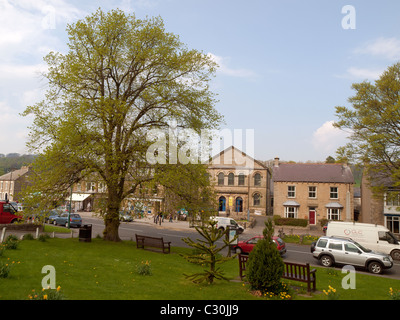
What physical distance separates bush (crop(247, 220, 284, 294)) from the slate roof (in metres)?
37.1

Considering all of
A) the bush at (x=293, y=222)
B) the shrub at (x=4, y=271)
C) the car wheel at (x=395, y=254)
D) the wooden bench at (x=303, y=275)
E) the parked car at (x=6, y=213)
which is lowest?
the car wheel at (x=395, y=254)

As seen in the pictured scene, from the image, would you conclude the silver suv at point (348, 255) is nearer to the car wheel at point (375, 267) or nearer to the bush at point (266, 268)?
the car wheel at point (375, 267)

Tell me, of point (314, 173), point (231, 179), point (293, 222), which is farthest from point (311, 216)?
point (231, 179)

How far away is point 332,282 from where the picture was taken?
532 inches

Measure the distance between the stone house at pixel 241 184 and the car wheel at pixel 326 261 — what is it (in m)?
32.0

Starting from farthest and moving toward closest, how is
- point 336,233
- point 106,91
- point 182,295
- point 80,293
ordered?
1. point 336,233
2. point 106,91
3. point 182,295
4. point 80,293

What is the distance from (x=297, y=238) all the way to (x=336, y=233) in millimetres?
6521

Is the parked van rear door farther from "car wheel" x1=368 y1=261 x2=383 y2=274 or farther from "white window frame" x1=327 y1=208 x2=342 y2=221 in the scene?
"white window frame" x1=327 y1=208 x2=342 y2=221

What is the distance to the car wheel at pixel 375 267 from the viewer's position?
17.4m

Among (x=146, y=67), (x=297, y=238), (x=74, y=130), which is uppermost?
(x=146, y=67)

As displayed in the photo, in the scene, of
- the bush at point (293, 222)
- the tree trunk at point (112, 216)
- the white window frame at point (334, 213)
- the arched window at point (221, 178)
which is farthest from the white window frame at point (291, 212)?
the tree trunk at point (112, 216)

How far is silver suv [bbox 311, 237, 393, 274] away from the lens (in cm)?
1748
